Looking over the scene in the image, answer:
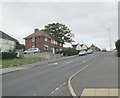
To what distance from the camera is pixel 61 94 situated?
13391 mm

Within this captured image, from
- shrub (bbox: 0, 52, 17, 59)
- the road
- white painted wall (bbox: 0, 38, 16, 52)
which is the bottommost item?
the road

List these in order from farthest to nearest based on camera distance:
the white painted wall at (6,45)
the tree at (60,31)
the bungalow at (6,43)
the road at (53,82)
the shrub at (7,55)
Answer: the tree at (60,31)
the bungalow at (6,43)
the white painted wall at (6,45)
the shrub at (7,55)
the road at (53,82)

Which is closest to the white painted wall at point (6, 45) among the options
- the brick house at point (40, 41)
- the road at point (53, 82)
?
the brick house at point (40, 41)

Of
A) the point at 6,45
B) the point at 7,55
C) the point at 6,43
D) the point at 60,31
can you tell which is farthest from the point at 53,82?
the point at 60,31

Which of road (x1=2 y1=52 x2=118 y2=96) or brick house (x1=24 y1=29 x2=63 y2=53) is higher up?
brick house (x1=24 y1=29 x2=63 y2=53)

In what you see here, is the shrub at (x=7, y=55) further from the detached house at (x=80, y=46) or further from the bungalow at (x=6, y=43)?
the detached house at (x=80, y=46)

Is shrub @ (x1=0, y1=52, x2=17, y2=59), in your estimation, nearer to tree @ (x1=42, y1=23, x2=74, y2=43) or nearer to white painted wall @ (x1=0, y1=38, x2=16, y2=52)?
white painted wall @ (x1=0, y1=38, x2=16, y2=52)

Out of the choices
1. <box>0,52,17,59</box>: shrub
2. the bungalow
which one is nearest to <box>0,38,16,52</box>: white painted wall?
the bungalow

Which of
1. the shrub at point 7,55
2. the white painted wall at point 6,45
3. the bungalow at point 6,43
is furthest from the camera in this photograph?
the bungalow at point 6,43

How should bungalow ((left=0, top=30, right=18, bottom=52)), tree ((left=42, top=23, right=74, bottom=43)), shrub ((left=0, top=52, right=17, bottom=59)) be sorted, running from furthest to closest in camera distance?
tree ((left=42, top=23, right=74, bottom=43)) → bungalow ((left=0, top=30, right=18, bottom=52)) → shrub ((left=0, top=52, right=17, bottom=59))

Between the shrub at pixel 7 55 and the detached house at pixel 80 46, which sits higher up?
the detached house at pixel 80 46

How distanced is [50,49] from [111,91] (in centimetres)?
9405

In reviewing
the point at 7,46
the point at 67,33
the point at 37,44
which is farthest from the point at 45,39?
the point at 67,33

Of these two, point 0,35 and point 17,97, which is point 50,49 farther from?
point 17,97
